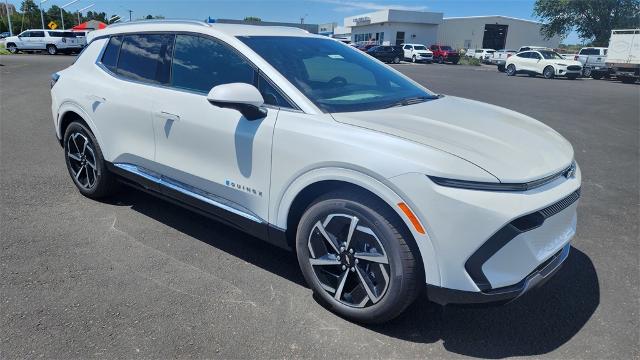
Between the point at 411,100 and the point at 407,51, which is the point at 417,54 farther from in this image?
the point at 411,100

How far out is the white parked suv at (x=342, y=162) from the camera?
2.34 metres

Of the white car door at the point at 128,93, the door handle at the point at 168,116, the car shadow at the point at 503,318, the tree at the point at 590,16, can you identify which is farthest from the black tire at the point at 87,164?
the tree at the point at 590,16

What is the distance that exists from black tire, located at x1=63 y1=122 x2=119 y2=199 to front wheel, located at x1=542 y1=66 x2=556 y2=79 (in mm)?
29403

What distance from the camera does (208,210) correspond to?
3434 mm

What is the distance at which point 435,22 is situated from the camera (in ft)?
224

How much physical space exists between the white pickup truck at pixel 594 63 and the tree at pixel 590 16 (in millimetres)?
22687

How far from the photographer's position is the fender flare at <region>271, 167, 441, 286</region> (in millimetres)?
2395

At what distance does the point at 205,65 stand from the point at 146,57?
2.62 feet

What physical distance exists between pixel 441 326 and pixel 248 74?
2059 mm

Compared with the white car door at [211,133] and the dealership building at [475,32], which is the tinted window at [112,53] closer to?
the white car door at [211,133]

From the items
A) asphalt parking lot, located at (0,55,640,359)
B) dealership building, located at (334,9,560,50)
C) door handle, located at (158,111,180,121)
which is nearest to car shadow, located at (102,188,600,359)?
asphalt parking lot, located at (0,55,640,359)

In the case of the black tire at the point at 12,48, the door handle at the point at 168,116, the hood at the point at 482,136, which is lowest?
the black tire at the point at 12,48

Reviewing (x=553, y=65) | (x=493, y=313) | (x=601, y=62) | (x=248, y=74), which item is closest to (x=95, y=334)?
(x=248, y=74)

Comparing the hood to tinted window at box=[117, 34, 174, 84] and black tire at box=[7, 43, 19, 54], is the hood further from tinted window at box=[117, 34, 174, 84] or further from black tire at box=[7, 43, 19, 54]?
black tire at box=[7, 43, 19, 54]
